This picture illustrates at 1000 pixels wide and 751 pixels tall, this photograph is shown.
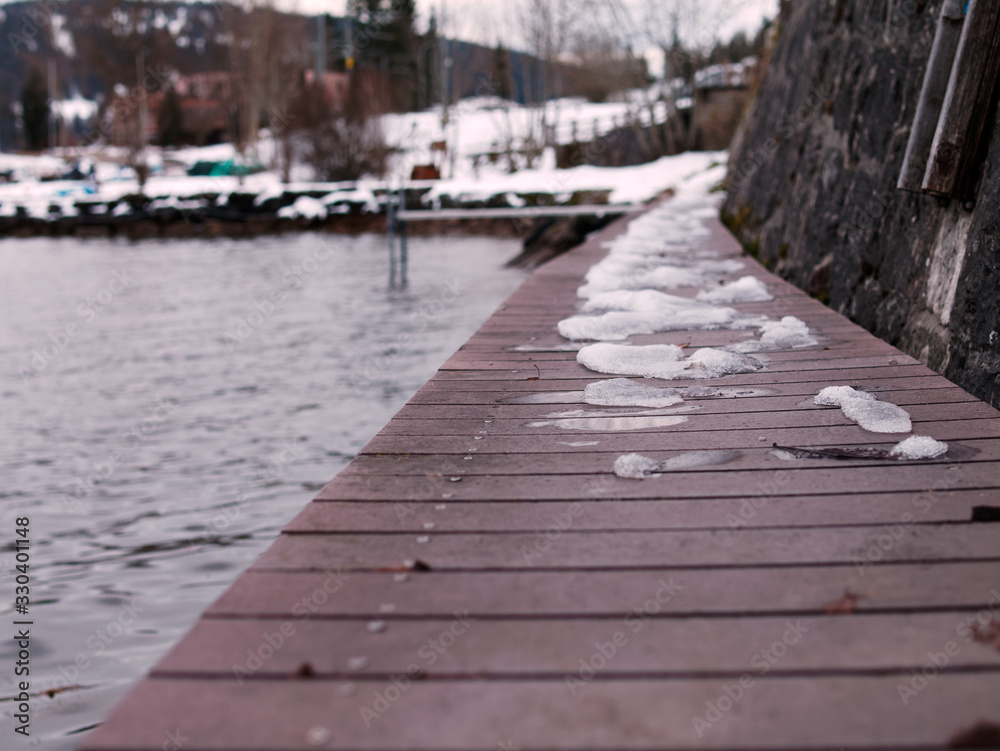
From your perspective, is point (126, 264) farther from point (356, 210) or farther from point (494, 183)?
point (494, 183)

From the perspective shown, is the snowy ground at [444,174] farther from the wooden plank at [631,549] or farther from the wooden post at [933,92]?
the wooden plank at [631,549]

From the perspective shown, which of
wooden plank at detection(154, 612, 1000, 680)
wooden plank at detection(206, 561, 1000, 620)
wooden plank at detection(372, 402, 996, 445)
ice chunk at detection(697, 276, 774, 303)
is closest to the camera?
wooden plank at detection(154, 612, 1000, 680)

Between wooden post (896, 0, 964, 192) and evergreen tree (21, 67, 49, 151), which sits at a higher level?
wooden post (896, 0, 964, 192)

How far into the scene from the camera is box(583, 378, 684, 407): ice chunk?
2705 millimetres

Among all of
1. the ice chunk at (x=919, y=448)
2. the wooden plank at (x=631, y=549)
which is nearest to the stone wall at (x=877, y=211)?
the ice chunk at (x=919, y=448)

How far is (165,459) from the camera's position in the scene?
5.30m

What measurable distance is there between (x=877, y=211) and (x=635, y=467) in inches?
111

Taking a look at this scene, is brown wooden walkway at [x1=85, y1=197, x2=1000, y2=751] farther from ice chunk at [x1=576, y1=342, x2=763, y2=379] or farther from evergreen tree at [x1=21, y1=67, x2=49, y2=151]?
evergreen tree at [x1=21, y1=67, x2=49, y2=151]

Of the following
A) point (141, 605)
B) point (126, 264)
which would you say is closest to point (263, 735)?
point (141, 605)

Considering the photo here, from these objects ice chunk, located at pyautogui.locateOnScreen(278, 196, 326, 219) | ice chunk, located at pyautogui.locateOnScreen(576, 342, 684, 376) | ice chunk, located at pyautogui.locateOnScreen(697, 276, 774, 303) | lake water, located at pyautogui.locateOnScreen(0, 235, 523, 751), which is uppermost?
ice chunk, located at pyautogui.locateOnScreen(576, 342, 684, 376)

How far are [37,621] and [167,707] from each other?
2.52 m

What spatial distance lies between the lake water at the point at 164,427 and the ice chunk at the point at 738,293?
2.42m

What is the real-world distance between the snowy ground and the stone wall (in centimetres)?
1054

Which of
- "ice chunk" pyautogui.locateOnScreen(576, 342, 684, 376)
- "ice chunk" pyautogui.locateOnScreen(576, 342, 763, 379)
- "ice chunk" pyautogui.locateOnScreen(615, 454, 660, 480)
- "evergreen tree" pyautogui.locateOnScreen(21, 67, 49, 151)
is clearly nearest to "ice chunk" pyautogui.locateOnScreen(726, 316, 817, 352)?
"ice chunk" pyautogui.locateOnScreen(576, 342, 763, 379)
